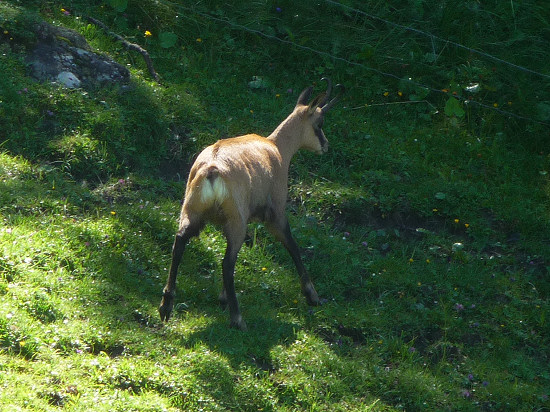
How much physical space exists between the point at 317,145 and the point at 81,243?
282 centimetres

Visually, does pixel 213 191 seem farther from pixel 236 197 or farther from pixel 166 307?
pixel 166 307

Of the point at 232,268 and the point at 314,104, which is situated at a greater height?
the point at 314,104

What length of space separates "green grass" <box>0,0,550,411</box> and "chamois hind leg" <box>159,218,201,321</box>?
116 millimetres

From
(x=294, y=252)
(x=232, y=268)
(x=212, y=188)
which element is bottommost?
(x=294, y=252)

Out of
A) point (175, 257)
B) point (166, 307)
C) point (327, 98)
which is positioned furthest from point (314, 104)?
point (166, 307)

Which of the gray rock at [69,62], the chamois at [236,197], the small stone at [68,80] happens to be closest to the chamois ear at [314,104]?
the chamois at [236,197]

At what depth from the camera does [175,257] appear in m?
5.95

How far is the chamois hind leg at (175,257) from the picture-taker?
590 centimetres

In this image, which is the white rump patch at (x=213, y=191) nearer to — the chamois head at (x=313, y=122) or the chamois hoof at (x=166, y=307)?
the chamois hoof at (x=166, y=307)

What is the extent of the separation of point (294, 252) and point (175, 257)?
140 centimetres

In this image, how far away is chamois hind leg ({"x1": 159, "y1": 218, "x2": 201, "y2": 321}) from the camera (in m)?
5.90

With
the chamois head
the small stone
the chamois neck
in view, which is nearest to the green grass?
the small stone

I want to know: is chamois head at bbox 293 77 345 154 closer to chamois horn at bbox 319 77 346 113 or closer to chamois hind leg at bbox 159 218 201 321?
chamois horn at bbox 319 77 346 113

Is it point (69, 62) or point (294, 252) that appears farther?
point (69, 62)
